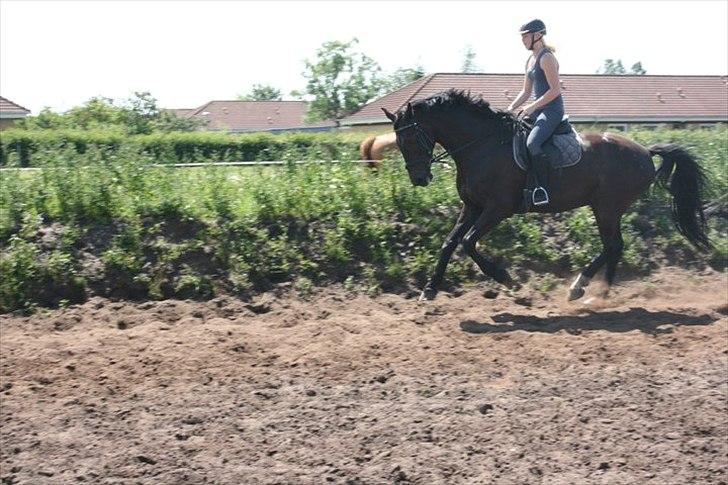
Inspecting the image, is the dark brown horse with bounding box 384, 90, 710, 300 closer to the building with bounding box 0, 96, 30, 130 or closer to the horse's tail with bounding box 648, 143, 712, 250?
the horse's tail with bounding box 648, 143, 712, 250

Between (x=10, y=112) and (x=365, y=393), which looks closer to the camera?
(x=365, y=393)

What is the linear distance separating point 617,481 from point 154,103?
1768 inches

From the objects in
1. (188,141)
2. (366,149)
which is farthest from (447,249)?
(188,141)

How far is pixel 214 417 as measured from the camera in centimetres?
672

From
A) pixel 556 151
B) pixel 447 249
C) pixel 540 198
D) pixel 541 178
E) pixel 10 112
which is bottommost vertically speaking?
pixel 447 249

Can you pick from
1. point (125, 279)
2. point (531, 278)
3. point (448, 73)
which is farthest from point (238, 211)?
point (448, 73)

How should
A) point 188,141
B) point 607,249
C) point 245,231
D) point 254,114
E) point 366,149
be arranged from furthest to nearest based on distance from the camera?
1. point 254,114
2. point 188,141
3. point 366,149
4. point 245,231
5. point 607,249

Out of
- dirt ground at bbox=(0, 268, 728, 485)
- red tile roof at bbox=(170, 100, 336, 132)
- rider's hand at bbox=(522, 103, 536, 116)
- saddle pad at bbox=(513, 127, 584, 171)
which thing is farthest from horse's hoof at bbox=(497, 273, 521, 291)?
red tile roof at bbox=(170, 100, 336, 132)

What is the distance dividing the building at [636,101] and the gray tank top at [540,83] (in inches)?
970

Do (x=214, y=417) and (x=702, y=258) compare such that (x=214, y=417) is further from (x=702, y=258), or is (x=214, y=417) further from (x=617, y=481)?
(x=702, y=258)

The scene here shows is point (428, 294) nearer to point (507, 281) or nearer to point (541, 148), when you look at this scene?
point (507, 281)

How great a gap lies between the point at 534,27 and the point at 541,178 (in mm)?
1693

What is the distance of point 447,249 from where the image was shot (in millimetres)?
10352

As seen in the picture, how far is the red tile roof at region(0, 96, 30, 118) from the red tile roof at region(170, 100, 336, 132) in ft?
85.3
